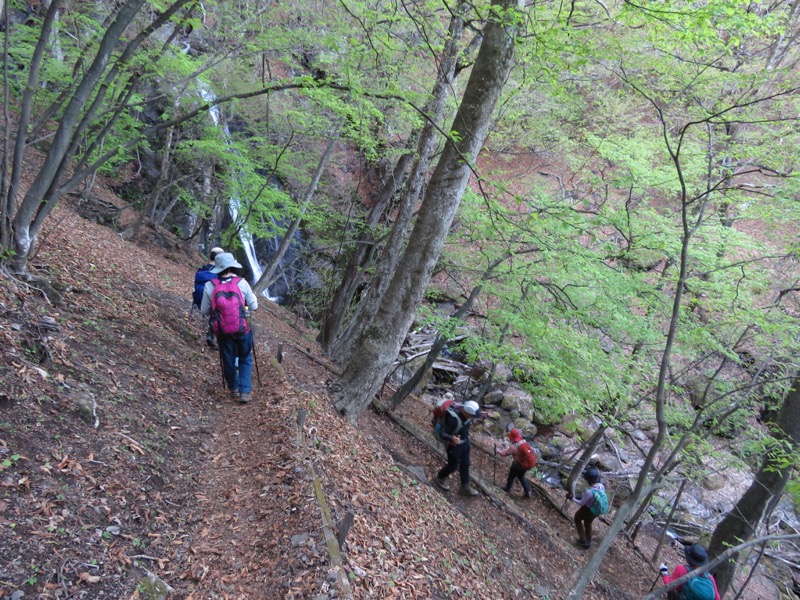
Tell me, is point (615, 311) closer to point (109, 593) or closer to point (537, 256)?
point (537, 256)

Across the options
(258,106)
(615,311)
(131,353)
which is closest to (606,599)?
(615,311)

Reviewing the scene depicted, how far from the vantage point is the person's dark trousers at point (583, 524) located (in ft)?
30.6

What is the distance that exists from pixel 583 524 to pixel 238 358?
296 inches

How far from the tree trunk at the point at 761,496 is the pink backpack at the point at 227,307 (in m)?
8.09

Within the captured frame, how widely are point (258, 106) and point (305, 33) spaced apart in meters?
5.34

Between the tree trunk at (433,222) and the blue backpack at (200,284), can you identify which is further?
the blue backpack at (200,284)

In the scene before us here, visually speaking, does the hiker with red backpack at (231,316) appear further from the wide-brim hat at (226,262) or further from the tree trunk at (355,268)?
the tree trunk at (355,268)

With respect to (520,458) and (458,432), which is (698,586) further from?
(520,458)

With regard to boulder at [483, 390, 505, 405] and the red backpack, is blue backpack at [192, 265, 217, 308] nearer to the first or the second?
the red backpack

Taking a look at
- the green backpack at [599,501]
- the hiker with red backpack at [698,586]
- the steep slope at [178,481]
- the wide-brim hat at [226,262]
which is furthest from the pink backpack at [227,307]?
the green backpack at [599,501]

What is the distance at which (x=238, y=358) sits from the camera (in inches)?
246

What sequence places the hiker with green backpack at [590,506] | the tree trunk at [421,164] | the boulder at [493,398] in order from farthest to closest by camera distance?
the boulder at [493,398]
the hiker with green backpack at [590,506]
the tree trunk at [421,164]

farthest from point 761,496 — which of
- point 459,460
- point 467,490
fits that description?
point 459,460

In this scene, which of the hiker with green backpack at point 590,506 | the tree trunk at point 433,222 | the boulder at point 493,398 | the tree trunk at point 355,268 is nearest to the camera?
the tree trunk at point 433,222
